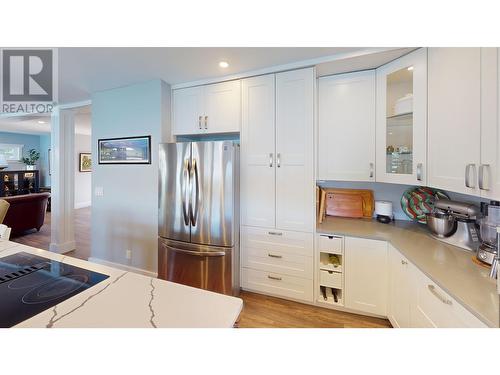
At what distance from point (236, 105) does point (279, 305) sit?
2.07 meters

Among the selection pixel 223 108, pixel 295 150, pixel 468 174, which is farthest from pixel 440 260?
A: pixel 223 108

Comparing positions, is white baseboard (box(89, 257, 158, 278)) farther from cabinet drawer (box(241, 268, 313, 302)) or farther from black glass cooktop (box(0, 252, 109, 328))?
black glass cooktop (box(0, 252, 109, 328))

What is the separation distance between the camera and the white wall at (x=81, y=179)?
648cm

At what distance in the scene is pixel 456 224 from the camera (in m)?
1.48

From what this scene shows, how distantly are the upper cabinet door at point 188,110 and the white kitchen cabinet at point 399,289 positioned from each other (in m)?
2.18

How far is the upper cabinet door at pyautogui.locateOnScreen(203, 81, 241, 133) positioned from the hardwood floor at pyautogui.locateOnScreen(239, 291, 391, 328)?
1.79 meters

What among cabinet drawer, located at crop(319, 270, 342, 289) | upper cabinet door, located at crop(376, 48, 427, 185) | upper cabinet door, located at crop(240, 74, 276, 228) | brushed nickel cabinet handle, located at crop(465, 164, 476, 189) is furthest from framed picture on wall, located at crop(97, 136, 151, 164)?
brushed nickel cabinet handle, located at crop(465, 164, 476, 189)

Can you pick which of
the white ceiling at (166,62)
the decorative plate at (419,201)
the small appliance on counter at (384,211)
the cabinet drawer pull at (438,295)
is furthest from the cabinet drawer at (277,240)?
the white ceiling at (166,62)

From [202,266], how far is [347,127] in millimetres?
1991

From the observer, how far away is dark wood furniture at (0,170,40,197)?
229 inches

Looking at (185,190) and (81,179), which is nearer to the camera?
(185,190)

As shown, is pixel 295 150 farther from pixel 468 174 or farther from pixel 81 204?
pixel 81 204
